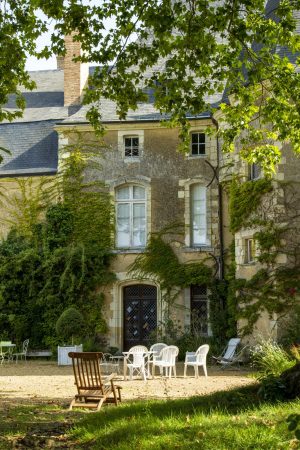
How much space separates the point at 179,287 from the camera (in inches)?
778

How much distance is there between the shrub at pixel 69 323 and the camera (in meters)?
19.0

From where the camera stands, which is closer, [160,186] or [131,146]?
[160,186]

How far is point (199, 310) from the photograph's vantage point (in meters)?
19.8

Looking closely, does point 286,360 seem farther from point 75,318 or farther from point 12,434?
point 75,318

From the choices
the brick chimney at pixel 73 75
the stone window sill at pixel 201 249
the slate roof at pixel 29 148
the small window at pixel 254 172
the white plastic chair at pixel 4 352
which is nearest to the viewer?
the small window at pixel 254 172

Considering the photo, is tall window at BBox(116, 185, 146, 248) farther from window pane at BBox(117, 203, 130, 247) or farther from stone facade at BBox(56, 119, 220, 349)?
stone facade at BBox(56, 119, 220, 349)

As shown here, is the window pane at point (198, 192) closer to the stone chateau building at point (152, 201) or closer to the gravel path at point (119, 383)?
the stone chateau building at point (152, 201)

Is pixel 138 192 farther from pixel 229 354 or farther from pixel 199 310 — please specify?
pixel 229 354

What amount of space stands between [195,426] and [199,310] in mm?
13224

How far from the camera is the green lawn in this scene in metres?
5.97

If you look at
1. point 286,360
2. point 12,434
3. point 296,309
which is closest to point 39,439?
point 12,434

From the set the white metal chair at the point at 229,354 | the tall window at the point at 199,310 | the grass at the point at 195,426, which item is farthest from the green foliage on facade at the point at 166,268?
the grass at the point at 195,426

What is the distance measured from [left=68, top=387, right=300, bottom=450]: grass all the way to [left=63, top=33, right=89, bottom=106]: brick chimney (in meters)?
15.4

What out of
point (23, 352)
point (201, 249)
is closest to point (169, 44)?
point (201, 249)
